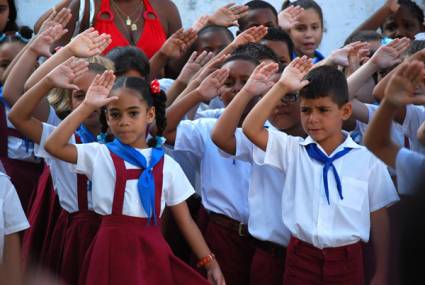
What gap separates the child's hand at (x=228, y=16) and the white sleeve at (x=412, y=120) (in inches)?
51.7

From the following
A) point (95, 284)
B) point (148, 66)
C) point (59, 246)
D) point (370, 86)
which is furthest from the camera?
point (370, 86)

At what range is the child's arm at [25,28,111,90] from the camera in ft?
14.5

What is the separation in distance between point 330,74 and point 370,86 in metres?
1.38

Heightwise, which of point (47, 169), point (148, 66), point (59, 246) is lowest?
point (59, 246)

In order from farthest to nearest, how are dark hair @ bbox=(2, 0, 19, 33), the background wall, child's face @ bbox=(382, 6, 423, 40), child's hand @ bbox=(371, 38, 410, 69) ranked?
1. the background wall
2. child's face @ bbox=(382, 6, 423, 40)
3. dark hair @ bbox=(2, 0, 19, 33)
4. child's hand @ bbox=(371, 38, 410, 69)

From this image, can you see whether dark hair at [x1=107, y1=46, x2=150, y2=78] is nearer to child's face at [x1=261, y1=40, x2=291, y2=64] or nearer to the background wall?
child's face at [x1=261, y1=40, x2=291, y2=64]

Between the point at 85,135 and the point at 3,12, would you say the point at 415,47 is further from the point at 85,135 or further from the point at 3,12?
the point at 3,12

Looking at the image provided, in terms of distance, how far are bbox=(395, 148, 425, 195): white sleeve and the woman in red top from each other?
3.09m

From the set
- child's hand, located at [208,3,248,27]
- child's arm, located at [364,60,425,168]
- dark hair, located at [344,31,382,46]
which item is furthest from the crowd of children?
dark hair, located at [344,31,382,46]

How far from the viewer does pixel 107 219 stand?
4.00m

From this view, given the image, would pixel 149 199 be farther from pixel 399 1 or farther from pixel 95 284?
pixel 399 1

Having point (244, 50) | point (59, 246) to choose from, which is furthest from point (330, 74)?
point (59, 246)

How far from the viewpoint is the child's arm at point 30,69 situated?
4555 mm

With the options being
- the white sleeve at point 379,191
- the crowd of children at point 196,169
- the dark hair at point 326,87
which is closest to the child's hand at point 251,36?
the crowd of children at point 196,169
